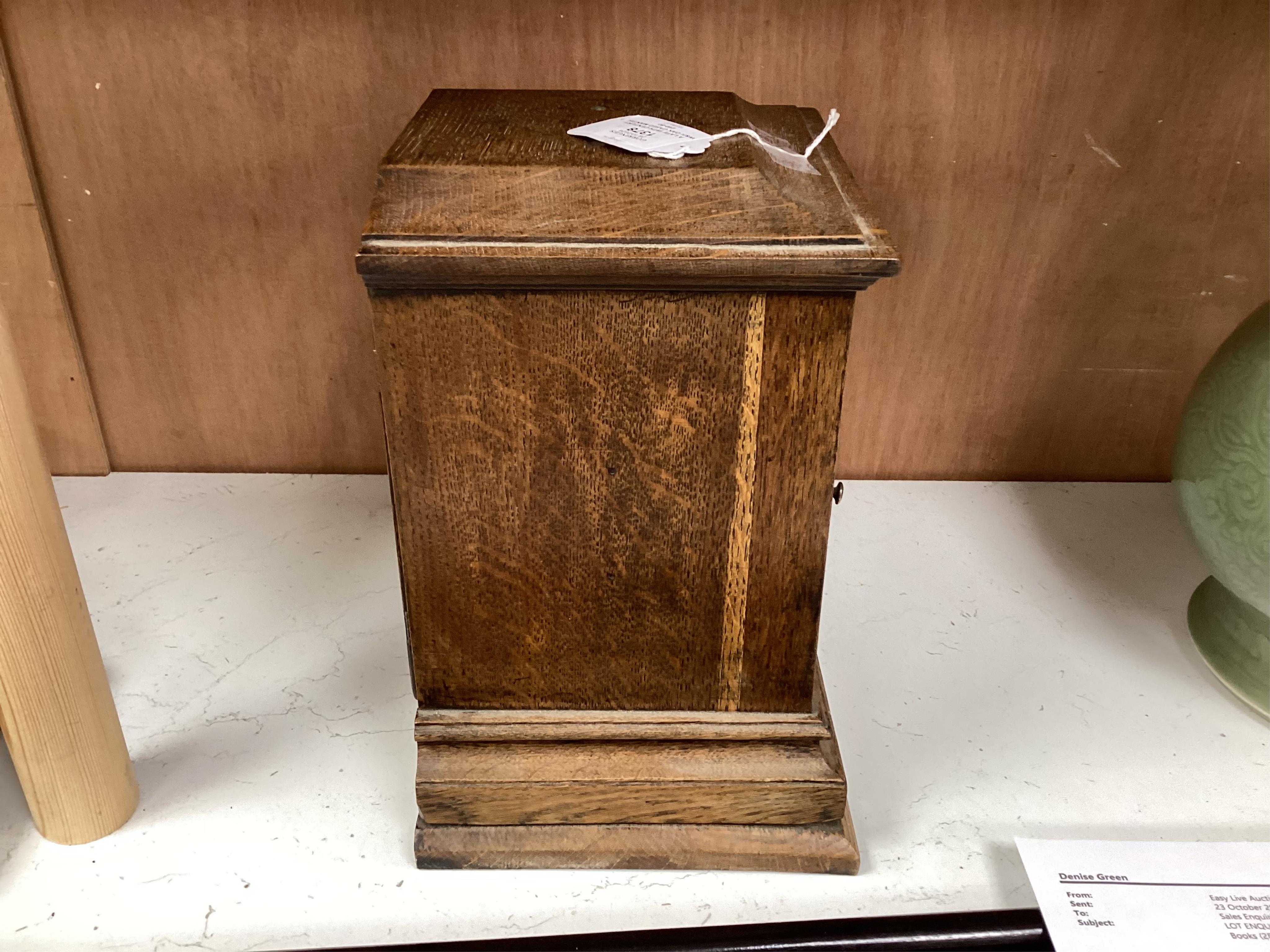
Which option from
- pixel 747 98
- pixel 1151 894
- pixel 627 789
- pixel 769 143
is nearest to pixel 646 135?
pixel 769 143

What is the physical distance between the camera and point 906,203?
132 cm

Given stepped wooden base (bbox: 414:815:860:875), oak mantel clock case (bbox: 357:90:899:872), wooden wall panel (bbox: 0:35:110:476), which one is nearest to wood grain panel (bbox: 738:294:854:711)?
oak mantel clock case (bbox: 357:90:899:872)

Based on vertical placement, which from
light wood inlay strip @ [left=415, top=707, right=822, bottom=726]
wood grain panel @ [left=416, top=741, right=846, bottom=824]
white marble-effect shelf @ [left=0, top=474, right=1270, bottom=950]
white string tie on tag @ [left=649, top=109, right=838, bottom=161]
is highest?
white string tie on tag @ [left=649, top=109, right=838, bottom=161]

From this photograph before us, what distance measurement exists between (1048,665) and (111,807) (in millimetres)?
920

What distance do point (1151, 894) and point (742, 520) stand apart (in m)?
0.46

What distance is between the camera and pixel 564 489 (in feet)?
2.79

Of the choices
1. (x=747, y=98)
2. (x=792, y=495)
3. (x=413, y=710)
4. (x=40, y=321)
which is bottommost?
(x=413, y=710)

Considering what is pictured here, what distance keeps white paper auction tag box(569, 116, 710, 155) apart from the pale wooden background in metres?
0.36

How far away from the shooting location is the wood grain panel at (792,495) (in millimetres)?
789

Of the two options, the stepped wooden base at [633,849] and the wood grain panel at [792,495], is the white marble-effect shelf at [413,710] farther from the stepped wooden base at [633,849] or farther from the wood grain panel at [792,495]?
the wood grain panel at [792,495]

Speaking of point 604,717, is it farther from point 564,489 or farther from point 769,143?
point 769,143

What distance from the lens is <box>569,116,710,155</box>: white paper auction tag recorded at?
0.85 meters

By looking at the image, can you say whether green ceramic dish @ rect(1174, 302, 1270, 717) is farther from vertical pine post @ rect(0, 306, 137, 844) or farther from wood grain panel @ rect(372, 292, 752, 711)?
vertical pine post @ rect(0, 306, 137, 844)

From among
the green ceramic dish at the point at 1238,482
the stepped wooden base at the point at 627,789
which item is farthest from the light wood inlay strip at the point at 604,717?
the green ceramic dish at the point at 1238,482
